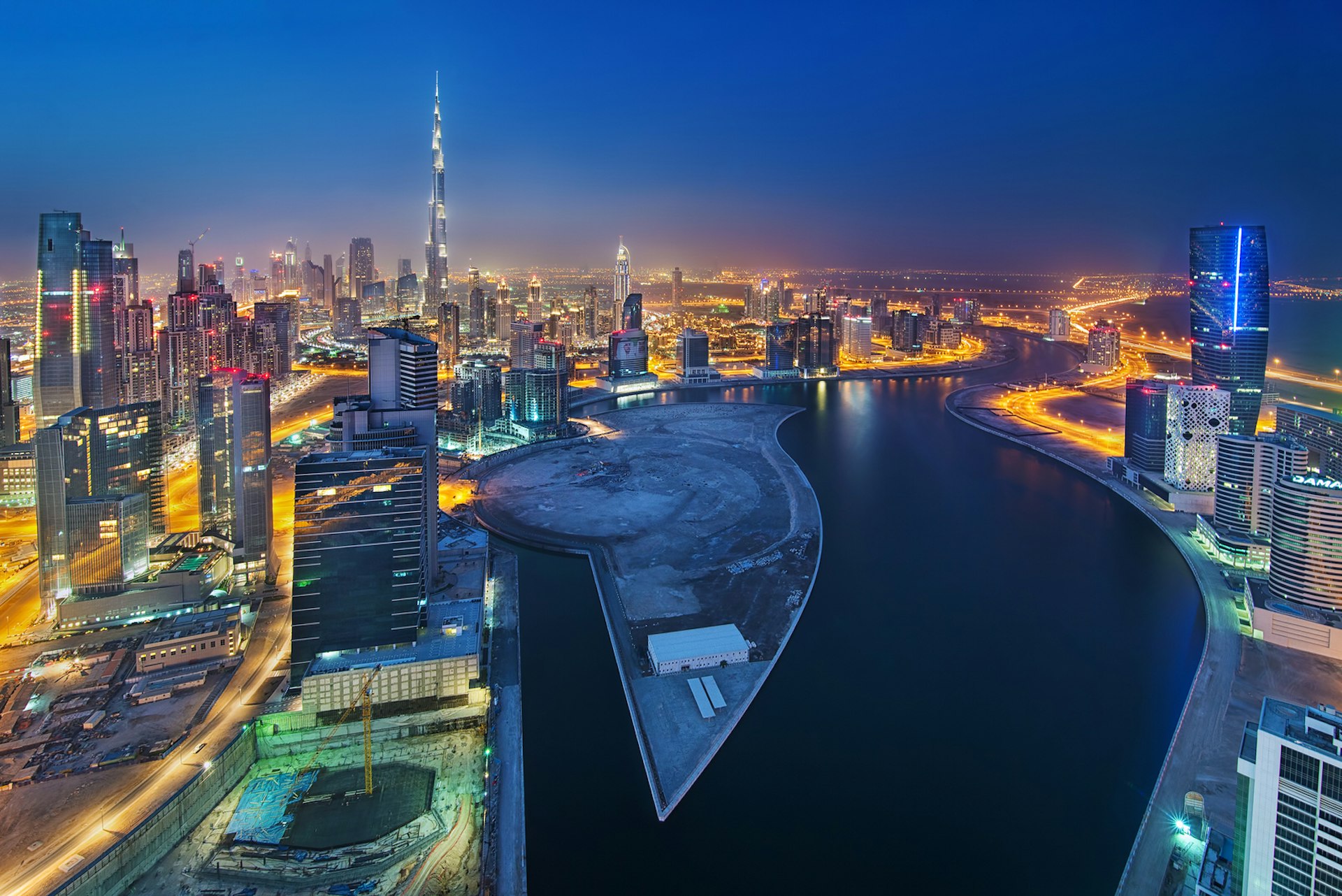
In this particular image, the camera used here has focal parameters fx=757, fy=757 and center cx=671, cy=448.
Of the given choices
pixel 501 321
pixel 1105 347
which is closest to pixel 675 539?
pixel 1105 347

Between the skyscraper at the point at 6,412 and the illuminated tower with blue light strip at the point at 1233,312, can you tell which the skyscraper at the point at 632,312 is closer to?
the illuminated tower with blue light strip at the point at 1233,312

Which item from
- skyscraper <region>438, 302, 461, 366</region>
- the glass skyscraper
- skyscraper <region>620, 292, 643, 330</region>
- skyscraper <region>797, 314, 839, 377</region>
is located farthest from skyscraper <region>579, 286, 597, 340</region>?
the glass skyscraper

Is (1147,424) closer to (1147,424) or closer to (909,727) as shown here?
(1147,424)

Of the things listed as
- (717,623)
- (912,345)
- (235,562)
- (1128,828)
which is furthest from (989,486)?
(912,345)

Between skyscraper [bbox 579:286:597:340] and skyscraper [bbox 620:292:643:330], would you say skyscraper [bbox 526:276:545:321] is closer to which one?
skyscraper [bbox 579:286:597:340]

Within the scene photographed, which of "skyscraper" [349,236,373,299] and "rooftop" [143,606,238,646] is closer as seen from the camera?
"rooftop" [143,606,238,646]

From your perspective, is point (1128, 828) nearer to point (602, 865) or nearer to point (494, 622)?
point (602, 865)

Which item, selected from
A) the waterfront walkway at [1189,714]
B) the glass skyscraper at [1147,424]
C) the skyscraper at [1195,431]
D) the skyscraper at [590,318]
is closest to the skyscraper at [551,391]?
the waterfront walkway at [1189,714]
